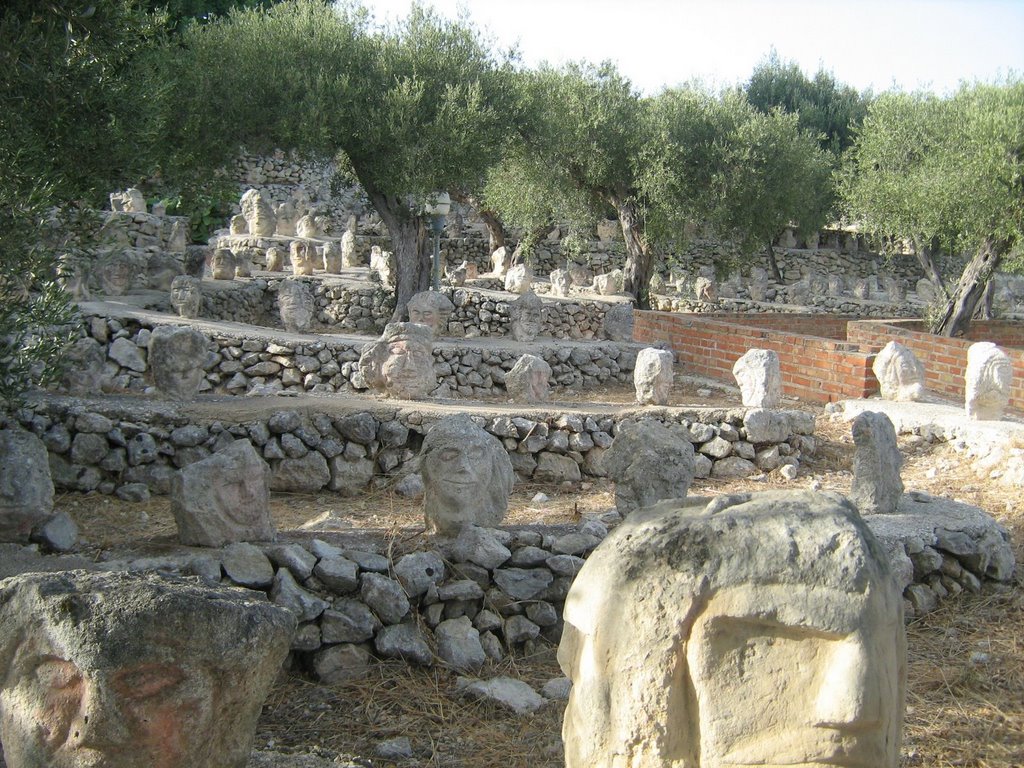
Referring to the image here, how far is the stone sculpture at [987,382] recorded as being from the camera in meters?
10.8

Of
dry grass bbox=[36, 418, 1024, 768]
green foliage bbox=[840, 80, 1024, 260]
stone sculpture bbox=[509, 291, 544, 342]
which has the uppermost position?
green foliage bbox=[840, 80, 1024, 260]

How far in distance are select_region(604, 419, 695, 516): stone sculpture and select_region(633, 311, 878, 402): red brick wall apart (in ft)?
20.8

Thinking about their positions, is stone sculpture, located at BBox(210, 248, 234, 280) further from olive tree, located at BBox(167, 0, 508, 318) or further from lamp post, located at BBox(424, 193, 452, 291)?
lamp post, located at BBox(424, 193, 452, 291)

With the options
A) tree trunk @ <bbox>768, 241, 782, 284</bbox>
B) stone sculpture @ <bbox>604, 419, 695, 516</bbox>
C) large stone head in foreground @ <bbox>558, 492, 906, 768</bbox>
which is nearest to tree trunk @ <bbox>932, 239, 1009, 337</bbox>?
stone sculpture @ <bbox>604, 419, 695, 516</bbox>

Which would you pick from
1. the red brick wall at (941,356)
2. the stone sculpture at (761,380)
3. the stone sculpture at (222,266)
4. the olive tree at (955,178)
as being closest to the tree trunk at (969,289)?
the olive tree at (955,178)

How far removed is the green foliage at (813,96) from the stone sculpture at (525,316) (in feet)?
75.8

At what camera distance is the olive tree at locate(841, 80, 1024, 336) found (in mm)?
17297

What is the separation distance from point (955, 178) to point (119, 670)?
17835 mm

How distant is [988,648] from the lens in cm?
618

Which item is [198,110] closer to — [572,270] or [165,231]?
[165,231]

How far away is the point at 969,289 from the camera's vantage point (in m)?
18.5

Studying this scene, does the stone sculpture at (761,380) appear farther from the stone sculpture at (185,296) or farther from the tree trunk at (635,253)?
the tree trunk at (635,253)

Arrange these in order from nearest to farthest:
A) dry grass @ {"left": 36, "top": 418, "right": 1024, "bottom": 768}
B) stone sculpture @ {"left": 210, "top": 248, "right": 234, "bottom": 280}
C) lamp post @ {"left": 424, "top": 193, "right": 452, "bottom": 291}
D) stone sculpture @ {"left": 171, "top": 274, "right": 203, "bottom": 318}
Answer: dry grass @ {"left": 36, "top": 418, "right": 1024, "bottom": 768}, stone sculpture @ {"left": 171, "top": 274, "right": 203, "bottom": 318}, lamp post @ {"left": 424, "top": 193, "right": 452, "bottom": 291}, stone sculpture @ {"left": 210, "top": 248, "right": 234, "bottom": 280}

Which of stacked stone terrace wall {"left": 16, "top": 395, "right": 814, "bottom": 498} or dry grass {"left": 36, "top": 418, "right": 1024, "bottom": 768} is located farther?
stacked stone terrace wall {"left": 16, "top": 395, "right": 814, "bottom": 498}
